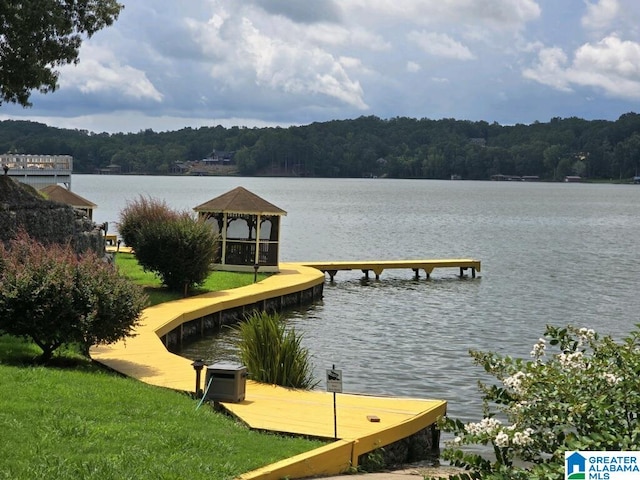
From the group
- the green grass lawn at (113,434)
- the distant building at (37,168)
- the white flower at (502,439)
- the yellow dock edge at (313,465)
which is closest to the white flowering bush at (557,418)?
the white flower at (502,439)

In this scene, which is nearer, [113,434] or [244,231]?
[113,434]

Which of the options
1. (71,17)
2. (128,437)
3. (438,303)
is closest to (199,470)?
(128,437)

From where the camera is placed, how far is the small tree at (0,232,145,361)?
44.5 ft

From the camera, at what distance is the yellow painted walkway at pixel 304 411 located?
1042 centimetres

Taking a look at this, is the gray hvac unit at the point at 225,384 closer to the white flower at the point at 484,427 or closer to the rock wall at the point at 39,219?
the white flower at the point at 484,427

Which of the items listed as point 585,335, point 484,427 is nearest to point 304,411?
point 585,335

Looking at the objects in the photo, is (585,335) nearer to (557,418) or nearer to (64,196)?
(557,418)

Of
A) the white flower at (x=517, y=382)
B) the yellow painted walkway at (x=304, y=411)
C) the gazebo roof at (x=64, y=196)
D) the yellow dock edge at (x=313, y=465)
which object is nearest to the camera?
the white flower at (x=517, y=382)

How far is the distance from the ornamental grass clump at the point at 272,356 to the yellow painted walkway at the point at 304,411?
1.02 ft

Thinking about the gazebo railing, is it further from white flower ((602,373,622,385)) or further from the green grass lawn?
white flower ((602,373,622,385))

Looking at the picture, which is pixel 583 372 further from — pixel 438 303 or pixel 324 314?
pixel 438 303

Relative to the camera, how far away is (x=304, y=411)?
12.5 m

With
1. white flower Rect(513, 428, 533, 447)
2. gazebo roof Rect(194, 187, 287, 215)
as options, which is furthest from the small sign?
gazebo roof Rect(194, 187, 287, 215)

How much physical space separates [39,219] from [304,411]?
959cm
